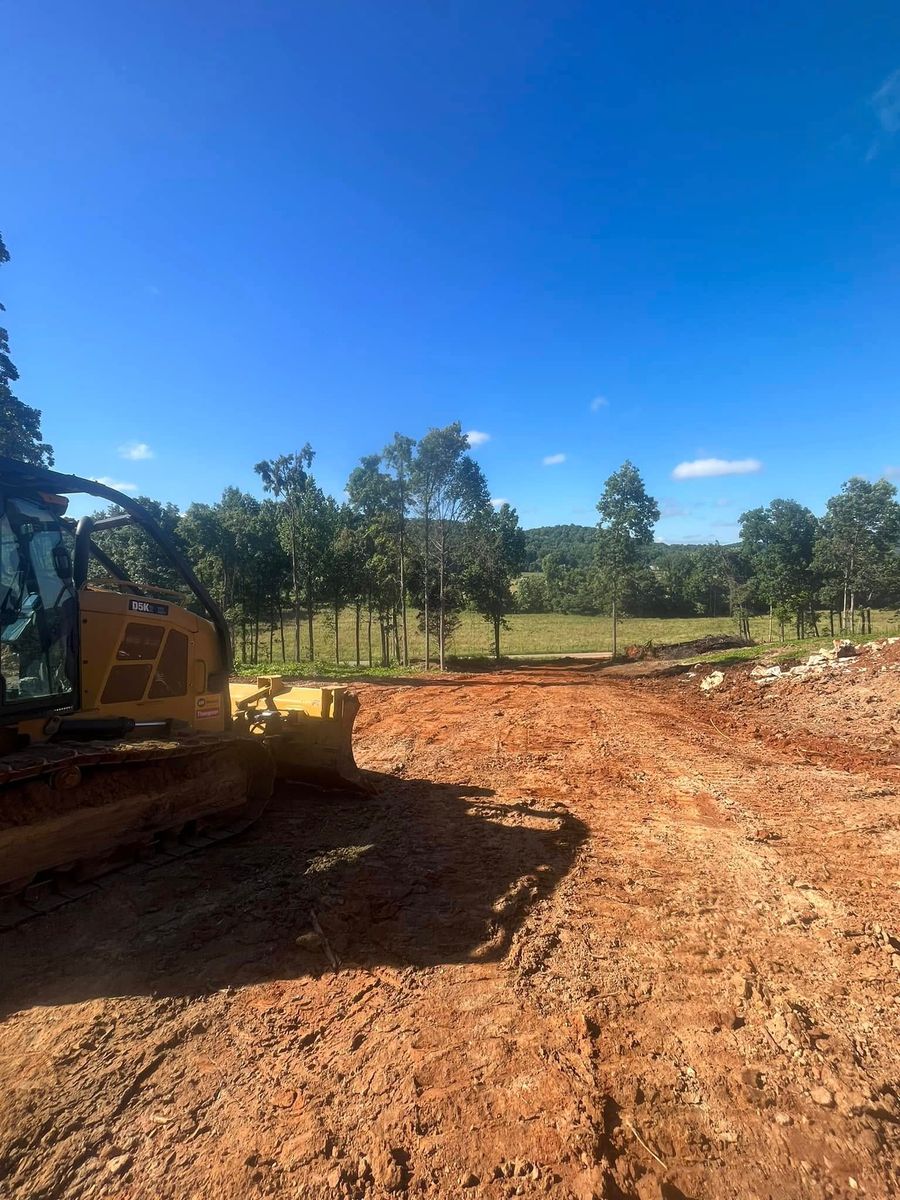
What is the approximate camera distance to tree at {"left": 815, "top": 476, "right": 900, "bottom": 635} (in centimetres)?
3070

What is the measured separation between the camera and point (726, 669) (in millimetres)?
21031

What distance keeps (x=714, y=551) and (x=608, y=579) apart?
20.1 meters

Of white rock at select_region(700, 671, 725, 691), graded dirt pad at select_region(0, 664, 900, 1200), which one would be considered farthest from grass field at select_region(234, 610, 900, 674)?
graded dirt pad at select_region(0, 664, 900, 1200)

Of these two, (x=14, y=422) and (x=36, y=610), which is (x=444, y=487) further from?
(x=36, y=610)

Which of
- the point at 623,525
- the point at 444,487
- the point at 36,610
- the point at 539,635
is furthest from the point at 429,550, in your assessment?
the point at 539,635

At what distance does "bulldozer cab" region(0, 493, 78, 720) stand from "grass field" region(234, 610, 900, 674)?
29.6 meters

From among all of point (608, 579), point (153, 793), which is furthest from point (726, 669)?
point (153, 793)

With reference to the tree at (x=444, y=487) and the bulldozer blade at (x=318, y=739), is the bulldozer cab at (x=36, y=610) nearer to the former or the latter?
the bulldozer blade at (x=318, y=739)

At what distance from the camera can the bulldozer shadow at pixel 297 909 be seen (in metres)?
3.71

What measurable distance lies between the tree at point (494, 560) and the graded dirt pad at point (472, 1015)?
2419 centimetres

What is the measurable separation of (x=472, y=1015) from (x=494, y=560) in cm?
2887

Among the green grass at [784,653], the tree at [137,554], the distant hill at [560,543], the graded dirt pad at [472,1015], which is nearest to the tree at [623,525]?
the green grass at [784,653]

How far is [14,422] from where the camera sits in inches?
652

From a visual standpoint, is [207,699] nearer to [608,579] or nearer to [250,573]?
[250,573]
